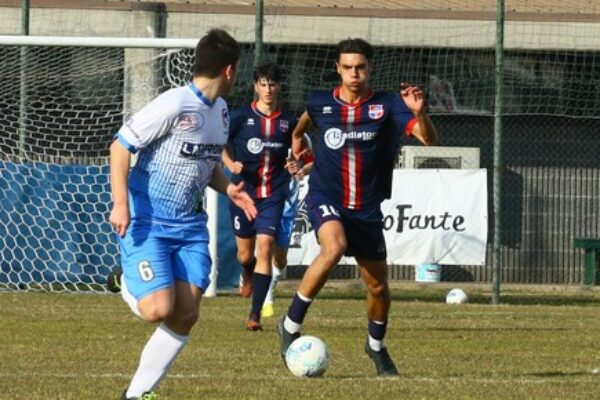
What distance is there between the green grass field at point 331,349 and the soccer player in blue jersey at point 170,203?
2.30ft

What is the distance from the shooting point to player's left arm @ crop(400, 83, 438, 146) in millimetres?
9406

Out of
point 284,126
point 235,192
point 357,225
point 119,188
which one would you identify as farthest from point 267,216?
point 119,188

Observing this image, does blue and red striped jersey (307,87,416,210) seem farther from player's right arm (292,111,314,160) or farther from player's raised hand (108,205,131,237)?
player's raised hand (108,205,131,237)

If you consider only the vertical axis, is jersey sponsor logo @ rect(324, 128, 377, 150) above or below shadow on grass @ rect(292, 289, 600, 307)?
above

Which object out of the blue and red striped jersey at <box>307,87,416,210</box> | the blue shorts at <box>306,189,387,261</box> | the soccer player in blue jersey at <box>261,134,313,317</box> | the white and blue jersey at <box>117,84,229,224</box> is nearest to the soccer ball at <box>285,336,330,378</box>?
the blue shorts at <box>306,189,387,261</box>

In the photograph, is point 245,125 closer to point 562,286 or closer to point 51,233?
point 51,233

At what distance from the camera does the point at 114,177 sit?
295 inches

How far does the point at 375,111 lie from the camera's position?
33.1 feet

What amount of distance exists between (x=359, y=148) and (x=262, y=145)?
385 centimetres

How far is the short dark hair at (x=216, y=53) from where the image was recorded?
7777 millimetres

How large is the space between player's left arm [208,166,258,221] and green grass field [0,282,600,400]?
1059mm

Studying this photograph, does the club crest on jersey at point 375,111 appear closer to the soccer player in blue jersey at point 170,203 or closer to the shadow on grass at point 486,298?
the soccer player in blue jersey at point 170,203

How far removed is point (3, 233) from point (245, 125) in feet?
16.3

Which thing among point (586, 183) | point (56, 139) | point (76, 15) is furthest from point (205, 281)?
point (586, 183)
